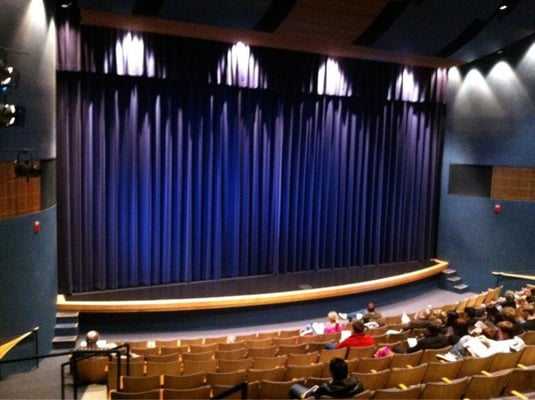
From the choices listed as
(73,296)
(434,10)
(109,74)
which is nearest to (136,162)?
(109,74)

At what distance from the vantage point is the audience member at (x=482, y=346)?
5129 mm

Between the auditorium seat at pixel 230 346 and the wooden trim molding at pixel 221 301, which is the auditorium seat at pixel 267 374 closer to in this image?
the auditorium seat at pixel 230 346

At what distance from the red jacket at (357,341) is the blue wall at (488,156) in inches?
289

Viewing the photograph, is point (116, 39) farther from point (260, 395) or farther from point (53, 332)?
point (260, 395)

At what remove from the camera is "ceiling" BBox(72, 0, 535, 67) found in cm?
841

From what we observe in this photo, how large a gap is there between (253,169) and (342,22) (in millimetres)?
3655

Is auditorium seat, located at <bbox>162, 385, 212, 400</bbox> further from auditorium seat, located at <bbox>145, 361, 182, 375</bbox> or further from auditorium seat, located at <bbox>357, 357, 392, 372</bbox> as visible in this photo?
auditorium seat, located at <bbox>357, 357, 392, 372</bbox>

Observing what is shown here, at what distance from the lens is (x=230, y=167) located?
11039mm

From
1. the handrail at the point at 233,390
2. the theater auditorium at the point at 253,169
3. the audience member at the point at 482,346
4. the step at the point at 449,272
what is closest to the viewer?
the handrail at the point at 233,390

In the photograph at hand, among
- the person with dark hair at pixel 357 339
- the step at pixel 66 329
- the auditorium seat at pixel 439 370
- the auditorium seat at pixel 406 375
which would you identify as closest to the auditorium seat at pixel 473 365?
the auditorium seat at pixel 439 370

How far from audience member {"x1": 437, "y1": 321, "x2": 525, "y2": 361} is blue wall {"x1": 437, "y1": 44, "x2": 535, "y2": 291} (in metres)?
7.09

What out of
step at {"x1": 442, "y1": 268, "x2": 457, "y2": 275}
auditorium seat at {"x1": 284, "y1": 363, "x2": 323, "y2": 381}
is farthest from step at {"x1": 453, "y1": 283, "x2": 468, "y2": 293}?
auditorium seat at {"x1": 284, "y1": 363, "x2": 323, "y2": 381}

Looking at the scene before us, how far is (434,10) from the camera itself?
923cm

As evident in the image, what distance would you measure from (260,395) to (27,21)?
5.50 meters
